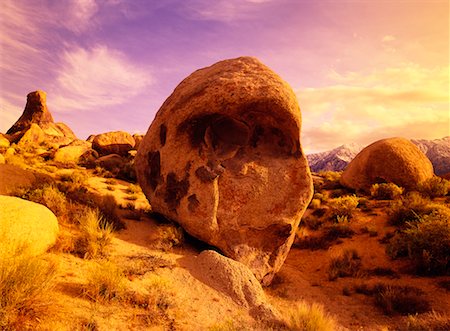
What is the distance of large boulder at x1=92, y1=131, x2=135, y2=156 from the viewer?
25672 millimetres

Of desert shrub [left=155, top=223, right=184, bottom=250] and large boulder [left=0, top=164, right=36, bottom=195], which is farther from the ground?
large boulder [left=0, top=164, right=36, bottom=195]

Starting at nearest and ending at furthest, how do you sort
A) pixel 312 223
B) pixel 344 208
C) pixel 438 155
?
pixel 312 223
pixel 344 208
pixel 438 155

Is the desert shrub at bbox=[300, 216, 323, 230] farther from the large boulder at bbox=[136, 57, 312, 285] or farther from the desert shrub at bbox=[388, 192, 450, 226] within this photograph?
the large boulder at bbox=[136, 57, 312, 285]

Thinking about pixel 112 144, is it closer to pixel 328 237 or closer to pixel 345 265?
pixel 328 237

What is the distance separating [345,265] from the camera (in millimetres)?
8422

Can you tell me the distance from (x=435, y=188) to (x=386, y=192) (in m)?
2.06

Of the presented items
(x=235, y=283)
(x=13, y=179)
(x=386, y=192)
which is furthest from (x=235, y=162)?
(x=386, y=192)

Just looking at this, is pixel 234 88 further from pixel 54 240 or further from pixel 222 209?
pixel 54 240

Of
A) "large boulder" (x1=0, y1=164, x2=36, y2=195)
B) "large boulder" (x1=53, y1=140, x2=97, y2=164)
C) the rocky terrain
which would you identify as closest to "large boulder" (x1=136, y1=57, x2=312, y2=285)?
the rocky terrain

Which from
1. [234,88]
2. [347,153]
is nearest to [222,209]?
[234,88]

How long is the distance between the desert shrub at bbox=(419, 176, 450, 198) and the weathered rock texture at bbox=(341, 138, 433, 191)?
1.23m

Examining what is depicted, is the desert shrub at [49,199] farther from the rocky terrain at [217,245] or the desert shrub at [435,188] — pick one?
the desert shrub at [435,188]

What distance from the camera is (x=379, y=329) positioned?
205 inches

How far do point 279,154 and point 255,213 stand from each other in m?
1.75
